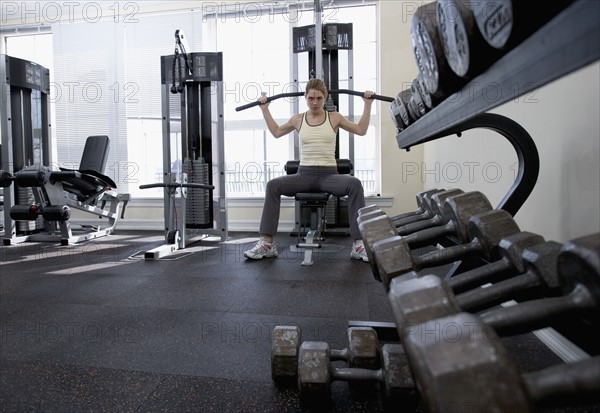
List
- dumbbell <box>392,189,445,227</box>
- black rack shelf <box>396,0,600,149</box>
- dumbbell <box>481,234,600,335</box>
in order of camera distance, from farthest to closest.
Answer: dumbbell <box>392,189,445,227</box>, dumbbell <box>481,234,600,335</box>, black rack shelf <box>396,0,600,149</box>

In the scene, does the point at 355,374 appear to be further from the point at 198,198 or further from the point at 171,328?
the point at 198,198

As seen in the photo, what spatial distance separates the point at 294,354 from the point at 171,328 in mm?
629

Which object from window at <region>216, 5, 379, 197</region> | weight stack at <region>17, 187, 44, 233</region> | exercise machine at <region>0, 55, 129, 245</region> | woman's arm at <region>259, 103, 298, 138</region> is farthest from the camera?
window at <region>216, 5, 379, 197</region>

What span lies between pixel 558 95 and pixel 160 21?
4127 mm

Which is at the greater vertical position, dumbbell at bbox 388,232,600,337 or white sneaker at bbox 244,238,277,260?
dumbbell at bbox 388,232,600,337

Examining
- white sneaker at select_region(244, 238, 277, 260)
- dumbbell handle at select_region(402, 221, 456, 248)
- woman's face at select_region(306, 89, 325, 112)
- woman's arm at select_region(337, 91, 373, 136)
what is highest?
woman's face at select_region(306, 89, 325, 112)

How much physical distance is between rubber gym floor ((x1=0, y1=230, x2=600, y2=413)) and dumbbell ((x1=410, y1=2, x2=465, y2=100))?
67 cm

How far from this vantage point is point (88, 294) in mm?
1912

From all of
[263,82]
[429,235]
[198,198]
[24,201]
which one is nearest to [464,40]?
[429,235]

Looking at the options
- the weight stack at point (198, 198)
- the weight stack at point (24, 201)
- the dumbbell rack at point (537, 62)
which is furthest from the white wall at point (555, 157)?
the weight stack at point (24, 201)

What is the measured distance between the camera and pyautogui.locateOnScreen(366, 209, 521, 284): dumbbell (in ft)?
2.36

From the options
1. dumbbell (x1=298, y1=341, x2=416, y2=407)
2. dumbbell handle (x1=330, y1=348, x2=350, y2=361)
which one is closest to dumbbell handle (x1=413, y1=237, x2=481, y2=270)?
dumbbell (x1=298, y1=341, x2=416, y2=407)

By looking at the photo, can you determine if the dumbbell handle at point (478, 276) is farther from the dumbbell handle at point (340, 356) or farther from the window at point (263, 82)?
the window at point (263, 82)

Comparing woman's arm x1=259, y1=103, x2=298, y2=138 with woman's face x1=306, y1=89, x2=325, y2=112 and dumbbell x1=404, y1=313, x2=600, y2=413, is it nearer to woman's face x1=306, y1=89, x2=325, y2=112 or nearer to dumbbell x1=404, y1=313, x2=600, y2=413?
woman's face x1=306, y1=89, x2=325, y2=112
